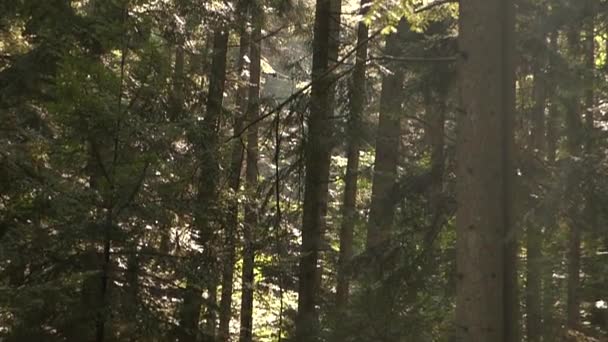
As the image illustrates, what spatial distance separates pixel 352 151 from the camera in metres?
16.1

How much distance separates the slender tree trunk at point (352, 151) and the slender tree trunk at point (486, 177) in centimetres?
114

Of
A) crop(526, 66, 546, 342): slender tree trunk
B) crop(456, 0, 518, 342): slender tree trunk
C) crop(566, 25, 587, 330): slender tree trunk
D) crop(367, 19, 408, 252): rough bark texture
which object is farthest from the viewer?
crop(367, 19, 408, 252): rough bark texture

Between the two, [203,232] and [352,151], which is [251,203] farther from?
[352,151]

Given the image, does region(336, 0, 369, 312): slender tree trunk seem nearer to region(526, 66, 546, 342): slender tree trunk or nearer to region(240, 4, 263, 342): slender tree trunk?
region(240, 4, 263, 342): slender tree trunk

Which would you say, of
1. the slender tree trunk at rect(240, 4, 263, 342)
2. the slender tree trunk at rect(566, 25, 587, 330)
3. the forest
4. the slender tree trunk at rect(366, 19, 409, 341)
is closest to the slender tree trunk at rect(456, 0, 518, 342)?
the forest

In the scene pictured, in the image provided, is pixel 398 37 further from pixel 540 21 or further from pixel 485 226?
pixel 485 226

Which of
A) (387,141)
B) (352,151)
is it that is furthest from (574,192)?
(352,151)

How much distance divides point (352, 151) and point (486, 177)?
10928 millimetres

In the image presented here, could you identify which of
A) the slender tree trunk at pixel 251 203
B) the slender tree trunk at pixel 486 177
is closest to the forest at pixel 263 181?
the slender tree trunk at pixel 486 177

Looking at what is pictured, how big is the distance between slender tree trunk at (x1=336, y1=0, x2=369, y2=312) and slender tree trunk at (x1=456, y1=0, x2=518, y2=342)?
1139 mm

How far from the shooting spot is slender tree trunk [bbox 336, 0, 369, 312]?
9086 millimetres

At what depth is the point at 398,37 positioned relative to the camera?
11.9 meters

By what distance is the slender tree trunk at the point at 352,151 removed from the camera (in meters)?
9.09

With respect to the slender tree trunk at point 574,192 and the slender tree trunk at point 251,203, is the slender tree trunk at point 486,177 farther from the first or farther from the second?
the slender tree trunk at point 251,203
